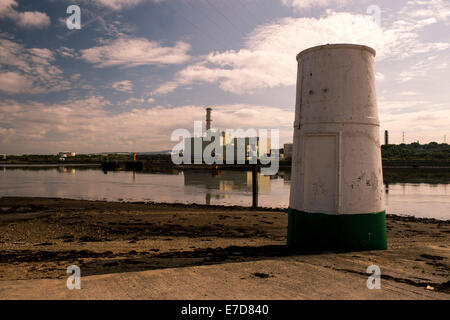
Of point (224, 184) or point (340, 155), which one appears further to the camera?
point (224, 184)

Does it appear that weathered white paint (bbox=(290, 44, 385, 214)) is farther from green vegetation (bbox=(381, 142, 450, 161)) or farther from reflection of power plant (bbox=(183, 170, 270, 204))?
green vegetation (bbox=(381, 142, 450, 161))

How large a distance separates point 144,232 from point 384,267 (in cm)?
702

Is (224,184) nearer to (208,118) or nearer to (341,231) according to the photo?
(341,231)

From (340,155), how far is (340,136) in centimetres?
32

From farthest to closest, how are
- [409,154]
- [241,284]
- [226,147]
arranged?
[409,154] < [226,147] < [241,284]

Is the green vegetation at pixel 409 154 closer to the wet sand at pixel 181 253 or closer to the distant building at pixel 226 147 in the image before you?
the distant building at pixel 226 147

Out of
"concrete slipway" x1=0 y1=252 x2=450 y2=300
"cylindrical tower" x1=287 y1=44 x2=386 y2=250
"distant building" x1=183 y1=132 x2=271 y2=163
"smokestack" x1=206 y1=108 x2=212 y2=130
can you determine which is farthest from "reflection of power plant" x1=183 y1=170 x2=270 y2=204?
"smokestack" x1=206 y1=108 x2=212 y2=130

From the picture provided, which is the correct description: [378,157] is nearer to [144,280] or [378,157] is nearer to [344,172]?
[344,172]

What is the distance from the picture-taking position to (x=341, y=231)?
197 inches

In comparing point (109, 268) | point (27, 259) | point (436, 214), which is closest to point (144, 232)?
point (27, 259)

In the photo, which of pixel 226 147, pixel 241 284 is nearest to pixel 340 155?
pixel 241 284

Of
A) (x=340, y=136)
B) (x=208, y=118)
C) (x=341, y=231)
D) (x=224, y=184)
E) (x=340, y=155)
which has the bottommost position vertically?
(x=224, y=184)

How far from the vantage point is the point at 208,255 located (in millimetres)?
5406

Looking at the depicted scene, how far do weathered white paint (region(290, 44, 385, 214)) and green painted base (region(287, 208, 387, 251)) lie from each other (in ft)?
0.40
